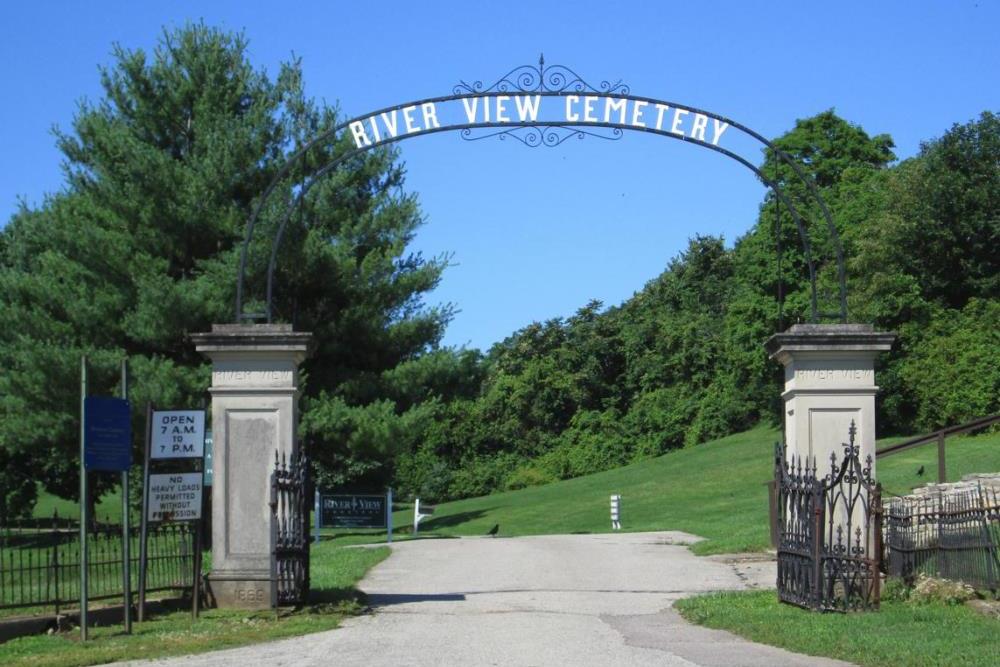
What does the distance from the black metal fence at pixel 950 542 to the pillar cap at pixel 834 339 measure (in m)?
2.00

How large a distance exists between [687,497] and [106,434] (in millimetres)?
37168

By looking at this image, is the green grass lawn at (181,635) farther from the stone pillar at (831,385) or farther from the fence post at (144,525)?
the stone pillar at (831,385)

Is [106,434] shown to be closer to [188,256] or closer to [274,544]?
[274,544]

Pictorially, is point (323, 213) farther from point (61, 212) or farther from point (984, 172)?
point (984, 172)

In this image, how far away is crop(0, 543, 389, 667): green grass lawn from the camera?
1295cm

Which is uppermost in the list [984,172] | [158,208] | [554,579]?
[984,172]

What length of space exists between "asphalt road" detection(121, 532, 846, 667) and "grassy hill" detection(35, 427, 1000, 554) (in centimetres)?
403

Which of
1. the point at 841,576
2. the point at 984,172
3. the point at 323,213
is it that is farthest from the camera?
the point at 984,172

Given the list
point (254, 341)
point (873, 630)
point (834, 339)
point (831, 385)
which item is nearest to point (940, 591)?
point (873, 630)

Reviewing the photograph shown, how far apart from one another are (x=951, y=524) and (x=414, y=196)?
2473cm

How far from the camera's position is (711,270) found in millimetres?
84125

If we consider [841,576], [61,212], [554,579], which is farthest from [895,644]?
[61,212]

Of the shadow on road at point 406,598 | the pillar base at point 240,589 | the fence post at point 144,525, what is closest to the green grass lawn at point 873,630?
the shadow on road at point 406,598

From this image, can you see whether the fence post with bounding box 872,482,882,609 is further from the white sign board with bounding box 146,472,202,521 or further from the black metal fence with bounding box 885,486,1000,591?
the white sign board with bounding box 146,472,202,521
